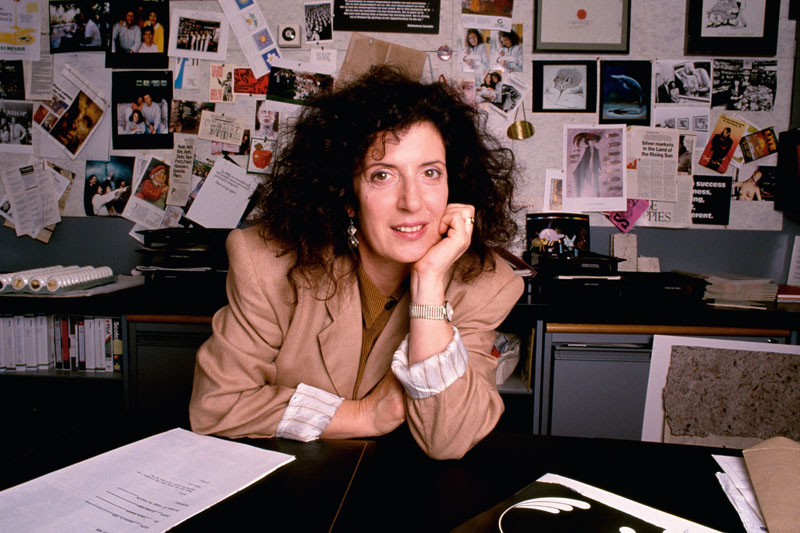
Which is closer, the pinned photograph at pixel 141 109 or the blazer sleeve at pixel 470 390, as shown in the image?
the blazer sleeve at pixel 470 390

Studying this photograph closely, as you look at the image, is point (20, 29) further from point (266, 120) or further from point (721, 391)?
point (721, 391)

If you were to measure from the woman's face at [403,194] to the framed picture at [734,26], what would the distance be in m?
1.73

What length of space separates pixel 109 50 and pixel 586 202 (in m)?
2.22

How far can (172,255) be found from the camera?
1886mm

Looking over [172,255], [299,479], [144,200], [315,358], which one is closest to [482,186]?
[315,358]

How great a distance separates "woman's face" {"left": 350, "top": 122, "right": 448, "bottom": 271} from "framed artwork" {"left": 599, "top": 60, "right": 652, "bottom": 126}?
1.39 m

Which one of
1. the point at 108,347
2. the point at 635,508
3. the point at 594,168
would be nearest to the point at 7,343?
the point at 108,347

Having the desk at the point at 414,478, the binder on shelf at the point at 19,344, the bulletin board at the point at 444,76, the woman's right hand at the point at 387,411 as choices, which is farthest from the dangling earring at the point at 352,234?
the binder on shelf at the point at 19,344

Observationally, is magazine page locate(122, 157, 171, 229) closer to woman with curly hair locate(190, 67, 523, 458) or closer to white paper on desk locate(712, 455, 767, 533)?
woman with curly hair locate(190, 67, 523, 458)

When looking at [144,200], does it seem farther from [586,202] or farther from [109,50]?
[586,202]

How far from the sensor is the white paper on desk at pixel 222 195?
2211mm

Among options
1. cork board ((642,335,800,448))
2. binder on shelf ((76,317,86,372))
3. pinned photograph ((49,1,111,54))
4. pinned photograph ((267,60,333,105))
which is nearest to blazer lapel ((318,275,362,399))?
cork board ((642,335,800,448))

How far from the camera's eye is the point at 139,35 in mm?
2166

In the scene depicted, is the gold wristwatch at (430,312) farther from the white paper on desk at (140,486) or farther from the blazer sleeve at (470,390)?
the white paper on desk at (140,486)
